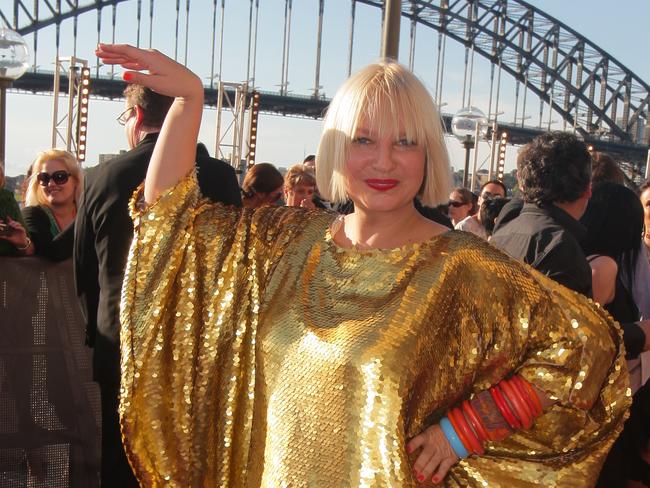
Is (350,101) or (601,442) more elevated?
(350,101)

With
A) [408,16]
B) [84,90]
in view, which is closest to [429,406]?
[84,90]

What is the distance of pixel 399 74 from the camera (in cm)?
180

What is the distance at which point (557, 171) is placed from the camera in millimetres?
2740

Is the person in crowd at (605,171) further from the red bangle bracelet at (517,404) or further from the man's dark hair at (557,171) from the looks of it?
the red bangle bracelet at (517,404)

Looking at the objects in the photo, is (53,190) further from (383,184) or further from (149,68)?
(383,184)

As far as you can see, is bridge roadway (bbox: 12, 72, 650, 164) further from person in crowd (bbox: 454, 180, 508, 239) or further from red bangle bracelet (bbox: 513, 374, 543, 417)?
red bangle bracelet (bbox: 513, 374, 543, 417)

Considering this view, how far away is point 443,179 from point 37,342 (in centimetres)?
218

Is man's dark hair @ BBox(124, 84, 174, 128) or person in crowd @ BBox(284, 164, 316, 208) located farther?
person in crowd @ BBox(284, 164, 316, 208)

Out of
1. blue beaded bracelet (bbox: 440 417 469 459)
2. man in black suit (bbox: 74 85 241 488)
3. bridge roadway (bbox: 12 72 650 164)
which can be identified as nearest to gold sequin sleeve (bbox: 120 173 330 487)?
blue beaded bracelet (bbox: 440 417 469 459)

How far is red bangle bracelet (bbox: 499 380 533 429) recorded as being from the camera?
1.75m

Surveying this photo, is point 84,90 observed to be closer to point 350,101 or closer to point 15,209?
point 15,209

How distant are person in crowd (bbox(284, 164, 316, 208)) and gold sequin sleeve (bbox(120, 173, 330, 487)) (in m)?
3.74

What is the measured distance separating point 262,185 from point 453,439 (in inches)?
151

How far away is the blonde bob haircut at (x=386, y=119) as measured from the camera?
1770mm
